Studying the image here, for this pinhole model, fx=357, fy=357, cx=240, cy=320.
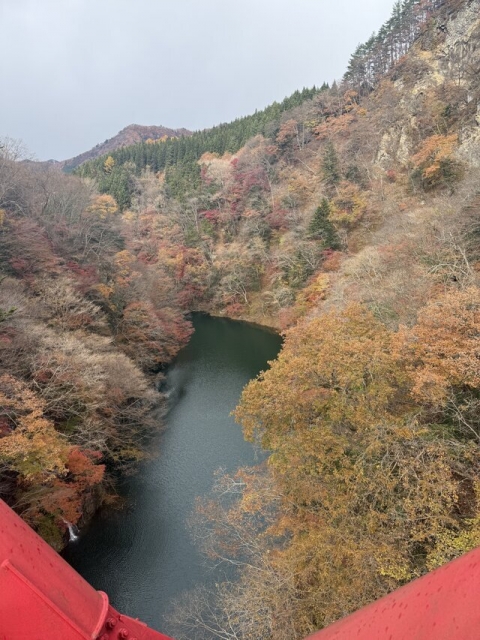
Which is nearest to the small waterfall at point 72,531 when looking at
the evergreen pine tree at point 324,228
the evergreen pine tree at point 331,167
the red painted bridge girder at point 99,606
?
the red painted bridge girder at point 99,606

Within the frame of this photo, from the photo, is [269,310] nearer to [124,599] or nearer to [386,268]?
[386,268]

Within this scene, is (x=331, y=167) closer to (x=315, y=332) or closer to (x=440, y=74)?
(x=440, y=74)

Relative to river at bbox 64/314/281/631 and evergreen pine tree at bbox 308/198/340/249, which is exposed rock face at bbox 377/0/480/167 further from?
river at bbox 64/314/281/631

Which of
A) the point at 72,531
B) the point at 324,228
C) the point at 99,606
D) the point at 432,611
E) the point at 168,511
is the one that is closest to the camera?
the point at 432,611

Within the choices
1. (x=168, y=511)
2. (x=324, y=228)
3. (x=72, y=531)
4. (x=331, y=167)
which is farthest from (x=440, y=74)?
(x=72, y=531)

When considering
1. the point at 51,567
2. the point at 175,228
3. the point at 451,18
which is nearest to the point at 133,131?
the point at 175,228

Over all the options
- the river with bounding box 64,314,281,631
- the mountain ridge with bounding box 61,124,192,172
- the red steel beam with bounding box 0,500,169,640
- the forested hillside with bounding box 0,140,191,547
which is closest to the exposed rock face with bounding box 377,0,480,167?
the river with bounding box 64,314,281,631

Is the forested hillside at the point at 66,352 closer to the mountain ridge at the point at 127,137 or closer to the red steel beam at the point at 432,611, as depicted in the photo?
the red steel beam at the point at 432,611
